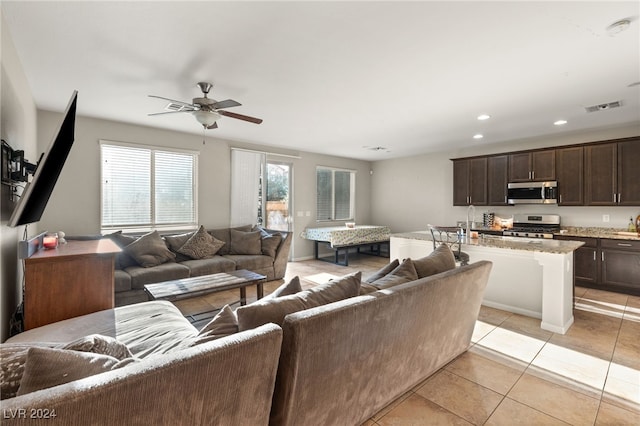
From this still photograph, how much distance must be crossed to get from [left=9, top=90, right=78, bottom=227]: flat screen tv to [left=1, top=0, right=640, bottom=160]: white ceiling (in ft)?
2.50

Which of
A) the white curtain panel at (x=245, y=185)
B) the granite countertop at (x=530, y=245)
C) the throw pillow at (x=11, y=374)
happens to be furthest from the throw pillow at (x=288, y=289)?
the white curtain panel at (x=245, y=185)

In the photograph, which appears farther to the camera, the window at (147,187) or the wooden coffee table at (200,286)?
the window at (147,187)

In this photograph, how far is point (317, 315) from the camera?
1239mm

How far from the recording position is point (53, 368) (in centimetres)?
82

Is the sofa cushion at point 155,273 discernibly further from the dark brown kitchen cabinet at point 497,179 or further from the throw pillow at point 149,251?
the dark brown kitchen cabinet at point 497,179

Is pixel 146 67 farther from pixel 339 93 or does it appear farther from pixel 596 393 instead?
pixel 596 393

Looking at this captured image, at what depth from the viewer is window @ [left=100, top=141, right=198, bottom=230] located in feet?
14.4

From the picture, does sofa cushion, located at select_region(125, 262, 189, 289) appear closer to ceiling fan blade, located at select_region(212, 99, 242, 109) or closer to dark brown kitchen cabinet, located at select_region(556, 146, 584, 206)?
ceiling fan blade, located at select_region(212, 99, 242, 109)

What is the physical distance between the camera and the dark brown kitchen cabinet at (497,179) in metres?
5.44

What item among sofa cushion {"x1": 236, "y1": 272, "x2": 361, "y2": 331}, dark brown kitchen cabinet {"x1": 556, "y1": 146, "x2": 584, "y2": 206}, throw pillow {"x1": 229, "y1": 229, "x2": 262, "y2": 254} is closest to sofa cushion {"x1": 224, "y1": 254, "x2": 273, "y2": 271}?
throw pillow {"x1": 229, "y1": 229, "x2": 262, "y2": 254}

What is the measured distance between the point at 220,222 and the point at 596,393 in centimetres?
522

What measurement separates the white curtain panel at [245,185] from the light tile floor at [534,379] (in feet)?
9.15

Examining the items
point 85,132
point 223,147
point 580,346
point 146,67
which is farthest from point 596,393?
point 85,132

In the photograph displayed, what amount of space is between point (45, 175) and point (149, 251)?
2.35 metres
